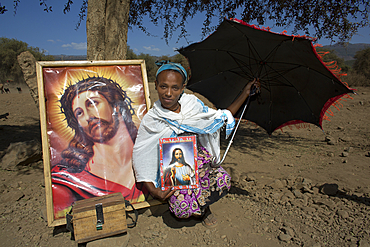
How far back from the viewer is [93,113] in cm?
274

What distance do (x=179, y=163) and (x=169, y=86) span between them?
764 mm

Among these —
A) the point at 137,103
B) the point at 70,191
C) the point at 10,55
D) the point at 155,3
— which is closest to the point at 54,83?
the point at 137,103

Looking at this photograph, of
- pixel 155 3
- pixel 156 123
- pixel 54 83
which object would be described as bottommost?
pixel 156 123

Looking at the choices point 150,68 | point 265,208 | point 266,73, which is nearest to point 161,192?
point 265,208

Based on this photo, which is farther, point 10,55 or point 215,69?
point 10,55

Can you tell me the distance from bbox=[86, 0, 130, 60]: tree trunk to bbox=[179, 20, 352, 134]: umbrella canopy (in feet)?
4.30

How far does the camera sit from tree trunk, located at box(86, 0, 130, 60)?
3498mm

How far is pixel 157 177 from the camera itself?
2.35 m

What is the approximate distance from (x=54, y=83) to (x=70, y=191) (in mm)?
1250

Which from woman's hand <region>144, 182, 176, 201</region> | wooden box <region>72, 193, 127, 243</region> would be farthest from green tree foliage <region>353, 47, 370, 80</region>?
wooden box <region>72, 193, 127, 243</region>

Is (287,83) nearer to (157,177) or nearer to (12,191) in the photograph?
(157,177)

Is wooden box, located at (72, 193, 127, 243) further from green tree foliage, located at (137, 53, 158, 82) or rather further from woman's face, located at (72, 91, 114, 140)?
green tree foliage, located at (137, 53, 158, 82)

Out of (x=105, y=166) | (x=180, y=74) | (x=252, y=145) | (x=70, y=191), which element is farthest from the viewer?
(x=252, y=145)

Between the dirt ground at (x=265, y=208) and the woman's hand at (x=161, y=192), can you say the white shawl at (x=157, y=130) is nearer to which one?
the woman's hand at (x=161, y=192)
